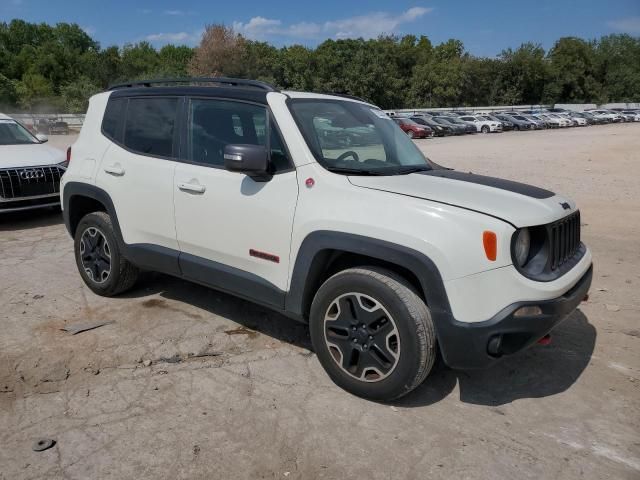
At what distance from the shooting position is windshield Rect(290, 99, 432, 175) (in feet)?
11.7

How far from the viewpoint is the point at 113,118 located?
4707 millimetres

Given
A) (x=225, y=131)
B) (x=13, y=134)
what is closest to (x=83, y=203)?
(x=225, y=131)

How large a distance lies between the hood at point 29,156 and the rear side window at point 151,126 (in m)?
4.05

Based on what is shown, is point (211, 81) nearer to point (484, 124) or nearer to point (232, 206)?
point (232, 206)

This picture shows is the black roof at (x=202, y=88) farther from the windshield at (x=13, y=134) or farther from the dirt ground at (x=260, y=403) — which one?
the windshield at (x=13, y=134)

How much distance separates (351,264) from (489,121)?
43016 mm

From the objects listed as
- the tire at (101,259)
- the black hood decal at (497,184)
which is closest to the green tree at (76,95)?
the tire at (101,259)

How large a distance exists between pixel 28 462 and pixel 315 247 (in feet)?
6.22

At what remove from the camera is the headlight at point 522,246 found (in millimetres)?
2948

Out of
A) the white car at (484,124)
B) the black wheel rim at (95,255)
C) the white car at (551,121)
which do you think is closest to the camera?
the black wheel rim at (95,255)

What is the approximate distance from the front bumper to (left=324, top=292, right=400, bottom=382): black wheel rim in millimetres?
303

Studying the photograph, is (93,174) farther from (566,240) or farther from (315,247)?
(566,240)

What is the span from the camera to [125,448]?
287 cm

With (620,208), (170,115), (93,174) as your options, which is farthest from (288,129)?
(620,208)
